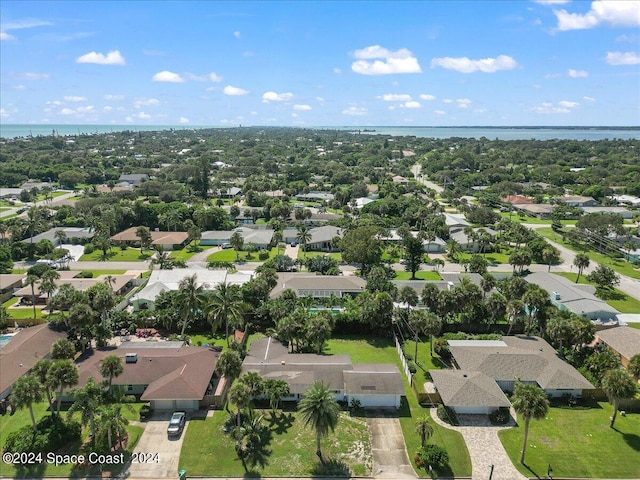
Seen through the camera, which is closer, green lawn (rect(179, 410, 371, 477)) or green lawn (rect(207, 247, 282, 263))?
green lawn (rect(179, 410, 371, 477))

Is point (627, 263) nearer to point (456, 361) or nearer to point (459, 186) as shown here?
point (456, 361)

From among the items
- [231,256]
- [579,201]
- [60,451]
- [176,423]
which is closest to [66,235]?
[231,256]

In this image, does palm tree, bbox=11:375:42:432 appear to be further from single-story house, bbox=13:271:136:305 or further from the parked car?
single-story house, bbox=13:271:136:305

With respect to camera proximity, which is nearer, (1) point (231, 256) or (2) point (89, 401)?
(2) point (89, 401)

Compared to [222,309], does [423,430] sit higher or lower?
lower

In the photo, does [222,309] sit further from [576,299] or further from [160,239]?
[160,239]

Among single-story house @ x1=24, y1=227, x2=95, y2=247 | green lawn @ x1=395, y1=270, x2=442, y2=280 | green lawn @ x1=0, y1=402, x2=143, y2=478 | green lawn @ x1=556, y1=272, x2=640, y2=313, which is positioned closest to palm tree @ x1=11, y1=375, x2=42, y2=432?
green lawn @ x1=0, y1=402, x2=143, y2=478
